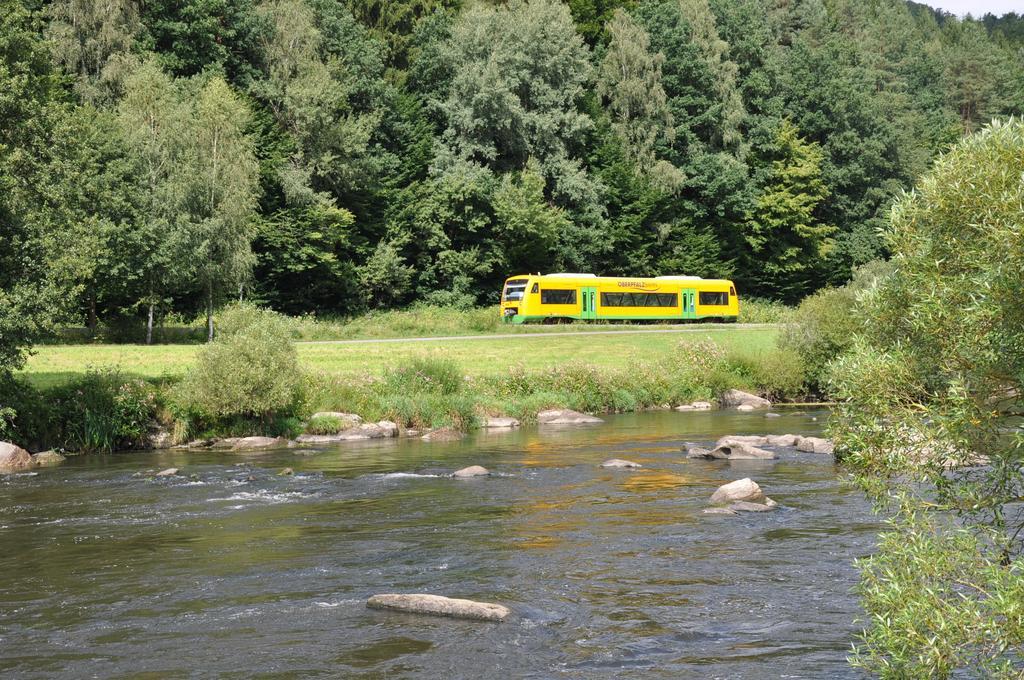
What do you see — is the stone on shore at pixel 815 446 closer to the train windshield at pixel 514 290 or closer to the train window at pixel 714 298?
the train windshield at pixel 514 290

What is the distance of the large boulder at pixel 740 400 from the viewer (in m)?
42.3

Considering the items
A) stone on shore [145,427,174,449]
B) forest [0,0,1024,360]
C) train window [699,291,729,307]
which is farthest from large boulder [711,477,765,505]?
train window [699,291,729,307]

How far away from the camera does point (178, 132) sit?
4991 cm

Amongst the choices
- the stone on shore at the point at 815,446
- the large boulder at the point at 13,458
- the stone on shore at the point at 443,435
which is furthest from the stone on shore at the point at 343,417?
the stone on shore at the point at 815,446

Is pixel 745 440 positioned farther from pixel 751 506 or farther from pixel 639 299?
pixel 639 299

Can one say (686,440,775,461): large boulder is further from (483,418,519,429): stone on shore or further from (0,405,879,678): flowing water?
(483,418,519,429): stone on shore

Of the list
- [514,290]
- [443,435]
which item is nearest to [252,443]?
[443,435]

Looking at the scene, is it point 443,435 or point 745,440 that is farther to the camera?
point 443,435

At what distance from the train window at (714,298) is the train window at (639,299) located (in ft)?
8.39

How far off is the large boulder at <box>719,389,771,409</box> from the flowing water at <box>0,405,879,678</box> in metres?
15.7

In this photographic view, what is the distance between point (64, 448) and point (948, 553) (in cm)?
2606

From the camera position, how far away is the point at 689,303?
70.6 metres

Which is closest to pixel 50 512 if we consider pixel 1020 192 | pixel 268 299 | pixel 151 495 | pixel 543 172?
pixel 151 495

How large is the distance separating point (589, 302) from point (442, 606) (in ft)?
174
